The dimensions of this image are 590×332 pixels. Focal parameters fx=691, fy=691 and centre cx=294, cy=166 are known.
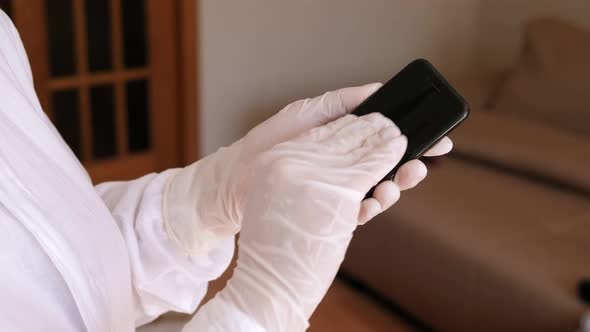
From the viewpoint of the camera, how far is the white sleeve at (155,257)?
862mm

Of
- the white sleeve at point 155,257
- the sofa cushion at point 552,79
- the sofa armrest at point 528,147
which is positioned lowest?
the sofa armrest at point 528,147

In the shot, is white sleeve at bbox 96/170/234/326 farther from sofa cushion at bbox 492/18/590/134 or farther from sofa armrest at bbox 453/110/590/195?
sofa cushion at bbox 492/18/590/134

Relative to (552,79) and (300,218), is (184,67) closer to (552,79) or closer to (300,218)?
(552,79)

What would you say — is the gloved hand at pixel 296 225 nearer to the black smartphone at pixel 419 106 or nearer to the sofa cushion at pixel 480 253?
the black smartphone at pixel 419 106

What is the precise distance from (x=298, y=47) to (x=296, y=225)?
2.33 m

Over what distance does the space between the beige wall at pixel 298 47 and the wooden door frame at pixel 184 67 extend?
33 mm

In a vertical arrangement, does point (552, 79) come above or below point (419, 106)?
below

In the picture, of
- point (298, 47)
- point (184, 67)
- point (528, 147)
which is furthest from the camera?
point (298, 47)

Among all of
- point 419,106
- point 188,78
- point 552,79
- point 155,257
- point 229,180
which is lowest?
point 188,78

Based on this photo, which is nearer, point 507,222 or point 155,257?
point 155,257

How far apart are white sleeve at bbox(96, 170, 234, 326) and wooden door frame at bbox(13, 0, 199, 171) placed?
1663 millimetres

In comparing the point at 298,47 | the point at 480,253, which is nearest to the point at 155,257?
the point at 480,253

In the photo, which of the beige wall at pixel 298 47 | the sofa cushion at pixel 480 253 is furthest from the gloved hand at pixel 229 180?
the beige wall at pixel 298 47

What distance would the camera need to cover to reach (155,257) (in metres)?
0.86
